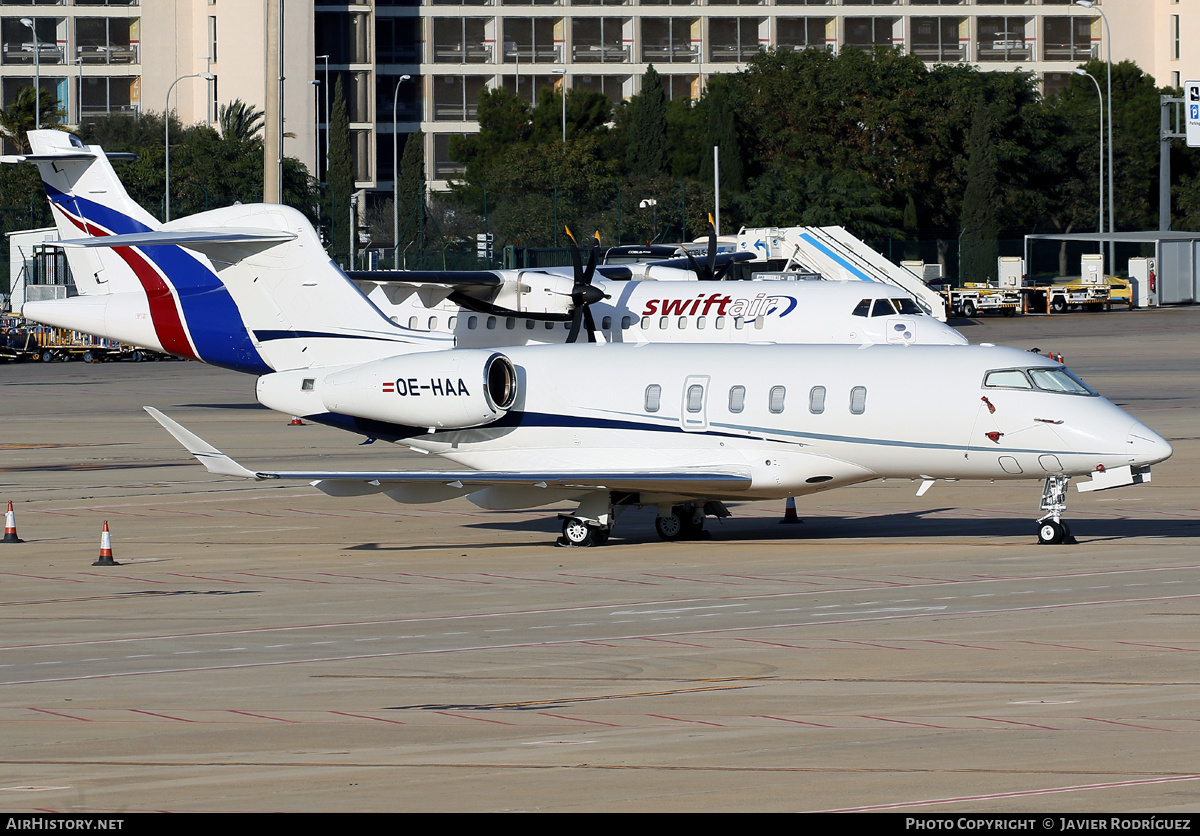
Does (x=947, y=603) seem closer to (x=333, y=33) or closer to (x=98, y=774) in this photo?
(x=98, y=774)

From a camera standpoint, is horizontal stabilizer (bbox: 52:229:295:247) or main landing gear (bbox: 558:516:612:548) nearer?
main landing gear (bbox: 558:516:612:548)

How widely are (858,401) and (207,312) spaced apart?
13.9 m

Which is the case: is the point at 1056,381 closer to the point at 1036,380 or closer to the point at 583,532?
the point at 1036,380

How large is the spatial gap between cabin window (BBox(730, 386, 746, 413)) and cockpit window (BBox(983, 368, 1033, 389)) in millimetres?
3365

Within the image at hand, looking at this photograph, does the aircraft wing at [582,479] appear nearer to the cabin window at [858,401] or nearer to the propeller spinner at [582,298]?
the cabin window at [858,401]

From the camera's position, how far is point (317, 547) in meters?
24.4

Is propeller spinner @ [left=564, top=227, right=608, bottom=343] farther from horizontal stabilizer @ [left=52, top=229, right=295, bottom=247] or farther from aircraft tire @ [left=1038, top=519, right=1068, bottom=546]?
aircraft tire @ [left=1038, top=519, right=1068, bottom=546]

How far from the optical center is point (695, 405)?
24.1 meters

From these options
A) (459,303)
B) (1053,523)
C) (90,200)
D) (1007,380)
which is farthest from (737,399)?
(90,200)

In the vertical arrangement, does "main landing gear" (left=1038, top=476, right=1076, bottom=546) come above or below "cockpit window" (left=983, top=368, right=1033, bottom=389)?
below

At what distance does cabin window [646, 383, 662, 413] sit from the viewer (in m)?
24.2

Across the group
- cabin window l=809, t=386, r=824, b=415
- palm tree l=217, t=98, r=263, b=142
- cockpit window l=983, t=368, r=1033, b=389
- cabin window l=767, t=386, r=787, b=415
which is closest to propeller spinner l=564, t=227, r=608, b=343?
cabin window l=767, t=386, r=787, b=415
